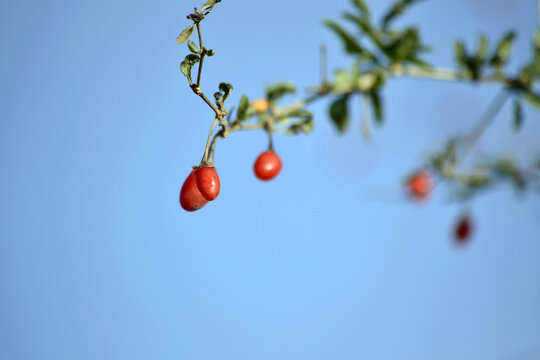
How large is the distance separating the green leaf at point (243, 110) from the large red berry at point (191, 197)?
8.1 inches

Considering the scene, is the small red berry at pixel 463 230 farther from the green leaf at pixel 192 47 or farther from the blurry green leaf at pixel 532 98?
the green leaf at pixel 192 47

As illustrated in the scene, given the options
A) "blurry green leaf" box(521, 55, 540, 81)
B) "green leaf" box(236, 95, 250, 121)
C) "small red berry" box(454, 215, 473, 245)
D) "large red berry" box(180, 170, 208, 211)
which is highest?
"small red berry" box(454, 215, 473, 245)

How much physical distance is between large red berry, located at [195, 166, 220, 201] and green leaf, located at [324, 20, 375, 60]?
0.66 m


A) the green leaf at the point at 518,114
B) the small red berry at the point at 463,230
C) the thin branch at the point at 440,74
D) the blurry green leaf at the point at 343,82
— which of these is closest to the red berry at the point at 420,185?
the small red berry at the point at 463,230

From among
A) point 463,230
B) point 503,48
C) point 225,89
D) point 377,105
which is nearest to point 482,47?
A: point 503,48

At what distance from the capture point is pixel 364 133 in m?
1.44

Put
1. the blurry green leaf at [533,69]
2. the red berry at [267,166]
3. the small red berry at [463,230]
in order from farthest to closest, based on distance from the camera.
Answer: the small red berry at [463,230] → the blurry green leaf at [533,69] → the red berry at [267,166]

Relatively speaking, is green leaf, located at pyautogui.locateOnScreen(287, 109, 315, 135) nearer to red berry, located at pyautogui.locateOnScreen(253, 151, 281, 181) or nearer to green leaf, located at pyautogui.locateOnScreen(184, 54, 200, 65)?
red berry, located at pyautogui.locateOnScreen(253, 151, 281, 181)

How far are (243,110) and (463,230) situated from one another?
1.92 metres

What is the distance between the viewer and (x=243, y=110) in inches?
43.2

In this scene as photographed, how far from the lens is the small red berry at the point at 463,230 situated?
260 cm

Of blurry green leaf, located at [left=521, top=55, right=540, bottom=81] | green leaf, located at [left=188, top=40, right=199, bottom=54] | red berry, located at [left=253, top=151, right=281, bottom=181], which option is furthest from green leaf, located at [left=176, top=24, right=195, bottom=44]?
blurry green leaf, located at [left=521, top=55, right=540, bottom=81]

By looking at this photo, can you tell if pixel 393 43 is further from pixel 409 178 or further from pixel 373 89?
pixel 409 178

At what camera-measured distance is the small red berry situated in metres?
2.60
